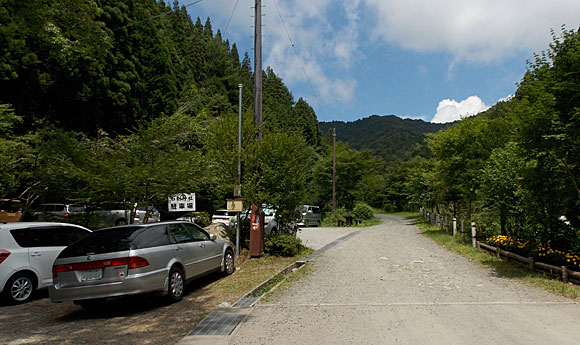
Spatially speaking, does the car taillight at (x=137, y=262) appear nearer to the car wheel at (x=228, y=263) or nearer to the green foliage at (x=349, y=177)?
the car wheel at (x=228, y=263)

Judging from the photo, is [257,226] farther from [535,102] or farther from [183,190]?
[535,102]

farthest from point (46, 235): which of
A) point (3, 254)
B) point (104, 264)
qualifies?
point (104, 264)

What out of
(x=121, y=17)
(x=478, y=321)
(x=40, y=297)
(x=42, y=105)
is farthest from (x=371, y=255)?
(x=121, y=17)

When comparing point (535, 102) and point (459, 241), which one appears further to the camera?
point (459, 241)

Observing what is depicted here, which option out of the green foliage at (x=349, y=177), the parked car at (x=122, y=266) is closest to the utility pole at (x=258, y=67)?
the parked car at (x=122, y=266)

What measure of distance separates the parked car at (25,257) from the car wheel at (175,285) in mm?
2878

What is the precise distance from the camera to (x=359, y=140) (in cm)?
14100

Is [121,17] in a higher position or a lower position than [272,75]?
lower

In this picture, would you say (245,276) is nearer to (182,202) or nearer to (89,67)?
(182,202)

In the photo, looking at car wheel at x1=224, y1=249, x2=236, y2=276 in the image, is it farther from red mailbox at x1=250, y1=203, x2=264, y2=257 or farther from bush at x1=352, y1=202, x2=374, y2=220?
bush at x1=352, y1=202, x2=374, y2=220

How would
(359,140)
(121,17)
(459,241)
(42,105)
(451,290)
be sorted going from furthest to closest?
(359,140) → (121,17) → (42,105) → (459,241) → (451,290)

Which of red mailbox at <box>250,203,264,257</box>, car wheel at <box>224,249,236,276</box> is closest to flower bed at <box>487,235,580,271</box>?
red mailbox at <box>250,203,264,257</box>

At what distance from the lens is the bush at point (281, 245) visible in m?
12.0

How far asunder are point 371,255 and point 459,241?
5.65m
